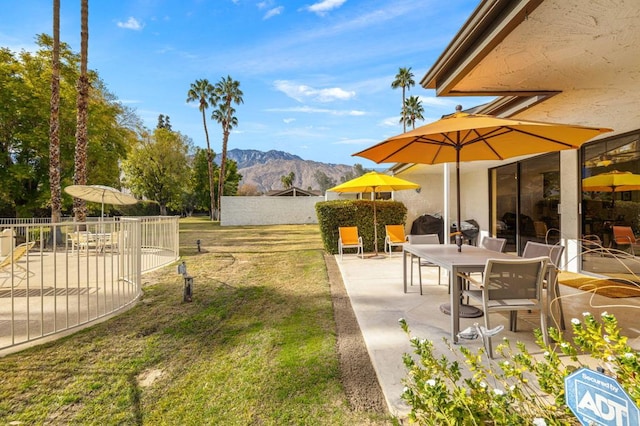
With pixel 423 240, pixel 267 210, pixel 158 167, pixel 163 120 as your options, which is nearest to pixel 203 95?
pixel 158 167

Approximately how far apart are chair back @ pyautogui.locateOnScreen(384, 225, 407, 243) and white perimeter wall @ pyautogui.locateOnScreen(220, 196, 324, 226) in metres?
14.8

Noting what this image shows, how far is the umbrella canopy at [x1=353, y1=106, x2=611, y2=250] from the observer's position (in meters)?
3.24

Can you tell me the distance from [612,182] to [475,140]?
11.0 ft

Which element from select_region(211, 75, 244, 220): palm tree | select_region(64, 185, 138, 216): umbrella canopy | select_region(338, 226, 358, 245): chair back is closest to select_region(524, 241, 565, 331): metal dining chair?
select_region(338, 226, 358, 245): chair back

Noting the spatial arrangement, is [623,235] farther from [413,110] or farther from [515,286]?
[413,110]

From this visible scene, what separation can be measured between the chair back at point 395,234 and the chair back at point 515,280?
539 centimetres

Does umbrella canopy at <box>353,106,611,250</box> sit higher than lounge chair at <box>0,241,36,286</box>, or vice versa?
umbrella canopy at <box>353,106,611,250</box>

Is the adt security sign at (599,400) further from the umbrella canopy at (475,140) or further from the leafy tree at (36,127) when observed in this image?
the leafy tree at (36,127)

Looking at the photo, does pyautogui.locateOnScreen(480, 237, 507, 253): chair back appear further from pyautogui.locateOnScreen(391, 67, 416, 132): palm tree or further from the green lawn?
pyautogui.locateOnScreen(391, 67, 416, 132): palm tree

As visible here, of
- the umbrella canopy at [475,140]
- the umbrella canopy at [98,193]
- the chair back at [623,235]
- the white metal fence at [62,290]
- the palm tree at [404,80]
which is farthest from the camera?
the palm tree at [404,80]

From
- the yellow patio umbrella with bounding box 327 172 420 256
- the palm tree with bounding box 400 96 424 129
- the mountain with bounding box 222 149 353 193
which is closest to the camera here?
the yellow patio umbrella with bounding box 327 172 420 256

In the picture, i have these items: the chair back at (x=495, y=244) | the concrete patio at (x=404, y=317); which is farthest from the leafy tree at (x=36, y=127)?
the chair back at (x=495, y=244)

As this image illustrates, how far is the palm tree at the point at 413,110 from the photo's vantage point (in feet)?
112

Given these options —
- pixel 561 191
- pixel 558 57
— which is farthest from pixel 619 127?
pixel 558 57
